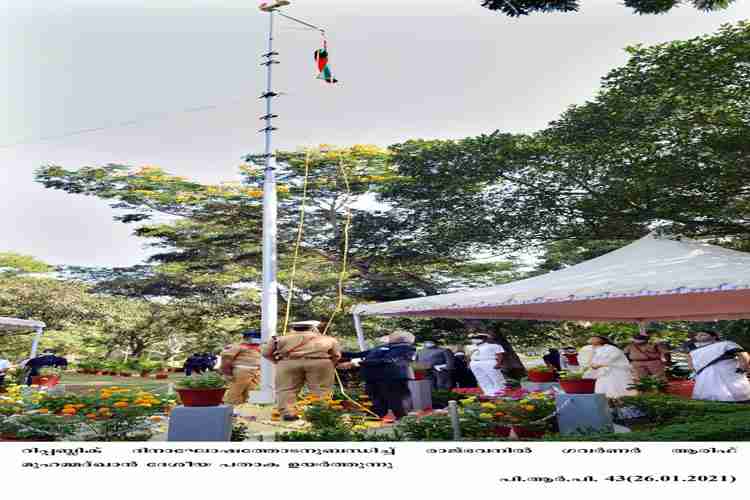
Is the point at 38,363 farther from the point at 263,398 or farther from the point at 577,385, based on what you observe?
the point at 577,385

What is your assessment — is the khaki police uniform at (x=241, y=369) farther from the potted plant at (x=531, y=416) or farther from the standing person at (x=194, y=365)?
the standing person at (x=194, y=365)

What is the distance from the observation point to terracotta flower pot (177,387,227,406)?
16.3 ft

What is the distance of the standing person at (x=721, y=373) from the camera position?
24.4 feet

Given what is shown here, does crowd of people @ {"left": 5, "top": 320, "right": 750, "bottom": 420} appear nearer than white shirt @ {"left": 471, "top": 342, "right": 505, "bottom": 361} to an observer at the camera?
Yes

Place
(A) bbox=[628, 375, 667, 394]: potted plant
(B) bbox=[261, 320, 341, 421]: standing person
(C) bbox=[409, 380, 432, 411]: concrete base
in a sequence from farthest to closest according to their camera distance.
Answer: (C) bbox=[409, 380, 432, 411]: concrete base, (A) bbox=[628, 375, 667, 394]: potted plant, (B) bbox=[261, 320, 341, 421]: standing person

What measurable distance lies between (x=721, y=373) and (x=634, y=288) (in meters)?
2.19

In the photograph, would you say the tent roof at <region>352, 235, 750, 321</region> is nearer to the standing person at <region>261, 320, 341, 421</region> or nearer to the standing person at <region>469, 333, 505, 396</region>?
the standing person at <region>469, 333, 505, 396</region>

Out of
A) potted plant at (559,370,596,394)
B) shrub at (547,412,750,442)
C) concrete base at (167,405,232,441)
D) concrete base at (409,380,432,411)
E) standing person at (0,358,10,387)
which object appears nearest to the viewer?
shrub at (547,412,750,442)

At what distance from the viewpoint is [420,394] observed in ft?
25.8

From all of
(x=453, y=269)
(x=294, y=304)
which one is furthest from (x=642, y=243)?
(x=294, y=304)

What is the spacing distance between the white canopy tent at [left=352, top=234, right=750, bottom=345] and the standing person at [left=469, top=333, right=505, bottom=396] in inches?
19.3

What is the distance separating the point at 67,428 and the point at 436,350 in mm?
6263

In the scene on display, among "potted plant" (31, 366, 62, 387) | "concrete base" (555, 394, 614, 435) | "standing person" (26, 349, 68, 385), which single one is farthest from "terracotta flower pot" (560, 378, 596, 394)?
"standing person" (26, 349, 68, 385)

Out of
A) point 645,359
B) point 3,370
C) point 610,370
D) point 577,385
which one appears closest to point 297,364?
point 577,385
